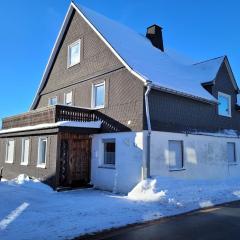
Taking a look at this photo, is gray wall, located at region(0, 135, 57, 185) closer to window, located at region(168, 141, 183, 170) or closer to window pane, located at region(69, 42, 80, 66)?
window pane, located at region(69, 42, 80, 66)

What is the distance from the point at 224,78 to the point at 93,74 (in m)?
8.62

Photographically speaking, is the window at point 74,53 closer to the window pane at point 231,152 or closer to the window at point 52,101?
the window at point 52,101

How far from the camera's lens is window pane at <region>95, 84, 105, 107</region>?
56.2 feet

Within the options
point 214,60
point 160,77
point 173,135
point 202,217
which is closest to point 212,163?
point 173,135

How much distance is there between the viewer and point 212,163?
699 inches

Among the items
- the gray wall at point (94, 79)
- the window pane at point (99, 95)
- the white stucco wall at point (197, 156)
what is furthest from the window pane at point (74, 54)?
the white stucco wall at point (197, 156)

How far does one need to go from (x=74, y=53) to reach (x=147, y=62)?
555cm

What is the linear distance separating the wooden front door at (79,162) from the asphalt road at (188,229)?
24.2ft

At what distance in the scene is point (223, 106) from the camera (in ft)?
65.8

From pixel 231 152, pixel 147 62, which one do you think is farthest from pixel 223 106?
pixel 147 62

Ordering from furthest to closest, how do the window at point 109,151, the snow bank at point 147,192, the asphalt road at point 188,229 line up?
the window at point 109,151, the snow bank at point 147,192, the asphalt road at point 188,229

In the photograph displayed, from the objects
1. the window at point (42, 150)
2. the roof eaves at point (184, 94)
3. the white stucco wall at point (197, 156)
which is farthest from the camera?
the window at point (42, 150)

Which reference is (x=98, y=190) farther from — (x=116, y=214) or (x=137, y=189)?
(x=116, y=214)

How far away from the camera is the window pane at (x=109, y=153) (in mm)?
15922
